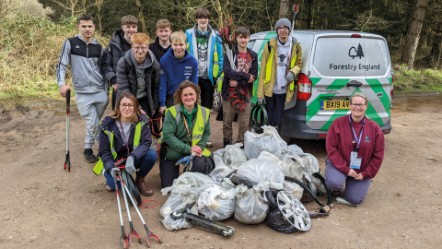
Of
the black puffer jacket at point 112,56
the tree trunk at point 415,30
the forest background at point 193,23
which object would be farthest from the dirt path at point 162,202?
the tree trunk at point 415,30

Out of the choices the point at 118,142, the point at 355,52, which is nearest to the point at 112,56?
the point at 118,142

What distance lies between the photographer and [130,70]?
509cm

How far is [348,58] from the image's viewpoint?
5.61 metres

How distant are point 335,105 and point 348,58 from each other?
27.0 inches

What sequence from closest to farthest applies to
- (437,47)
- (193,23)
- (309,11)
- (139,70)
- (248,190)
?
1. (248,190)
2. (139,70)
3. (193,23)
4. (309,11)
5. (437,47)

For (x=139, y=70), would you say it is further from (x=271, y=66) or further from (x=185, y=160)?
(x=271, y=66)

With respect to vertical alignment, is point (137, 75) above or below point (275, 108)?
above

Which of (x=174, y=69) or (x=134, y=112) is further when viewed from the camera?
(x=174, y=69)

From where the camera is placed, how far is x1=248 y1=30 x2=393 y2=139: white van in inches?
217

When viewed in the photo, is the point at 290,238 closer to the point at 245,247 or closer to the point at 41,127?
the point at 245,247

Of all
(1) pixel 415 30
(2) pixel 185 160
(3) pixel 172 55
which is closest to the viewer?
(2) pixel 185 160

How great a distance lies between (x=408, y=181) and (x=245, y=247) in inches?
110

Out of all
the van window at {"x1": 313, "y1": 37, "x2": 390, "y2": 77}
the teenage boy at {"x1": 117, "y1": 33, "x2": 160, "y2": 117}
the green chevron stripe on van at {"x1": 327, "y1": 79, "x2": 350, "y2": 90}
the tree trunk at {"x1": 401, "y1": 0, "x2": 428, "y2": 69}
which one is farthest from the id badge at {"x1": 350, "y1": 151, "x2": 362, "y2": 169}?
the tree trunk at {"x1": 401, "y1": 0, "x2": 428, "y2": 69}

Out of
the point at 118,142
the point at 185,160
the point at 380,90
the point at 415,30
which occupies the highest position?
the point at 415,30
